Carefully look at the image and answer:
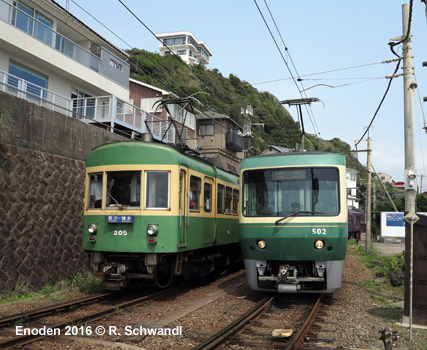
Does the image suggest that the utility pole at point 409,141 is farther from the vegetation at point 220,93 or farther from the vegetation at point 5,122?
the vegetation at point 220,93

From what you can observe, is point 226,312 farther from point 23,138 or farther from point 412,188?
point 23,138

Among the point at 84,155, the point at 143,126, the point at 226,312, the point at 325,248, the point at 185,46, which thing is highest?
the point at 185,46

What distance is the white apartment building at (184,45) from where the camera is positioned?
3521 inches

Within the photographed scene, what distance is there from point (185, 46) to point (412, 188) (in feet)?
286

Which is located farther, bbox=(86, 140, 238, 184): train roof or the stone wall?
the stone wall

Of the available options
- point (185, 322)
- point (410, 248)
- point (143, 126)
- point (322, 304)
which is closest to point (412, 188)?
point (410, 248)

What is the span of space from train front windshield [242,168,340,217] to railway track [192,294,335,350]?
6.07 ft

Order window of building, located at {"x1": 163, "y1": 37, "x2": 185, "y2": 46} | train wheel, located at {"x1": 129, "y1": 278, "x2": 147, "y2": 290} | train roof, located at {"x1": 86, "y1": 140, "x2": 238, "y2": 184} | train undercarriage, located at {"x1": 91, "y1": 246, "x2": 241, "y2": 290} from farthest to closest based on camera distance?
window of building, located at {"x1": 163, "y1": 37, "x2": 185, "y2": 46}, train wheel, located at {"x1": 129, "y1": 278, "x2": 147, "y2": 290}, train roof, located at {"x1": 86, "y1": 140, "x2": 238, "y2": 184}, train undercarriage, located at {"x1": 91, "y1": 246, "x2": 241, "y2": 290}

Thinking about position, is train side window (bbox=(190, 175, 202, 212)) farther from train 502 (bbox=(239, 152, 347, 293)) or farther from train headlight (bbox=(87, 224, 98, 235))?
train headlight (bbox=(87, 224, 98, 235))

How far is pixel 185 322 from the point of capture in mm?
6934

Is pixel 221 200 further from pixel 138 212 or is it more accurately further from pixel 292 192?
pixel 138 212

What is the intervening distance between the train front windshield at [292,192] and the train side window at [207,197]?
1709 millimetres

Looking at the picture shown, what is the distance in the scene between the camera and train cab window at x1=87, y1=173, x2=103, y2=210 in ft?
28.7

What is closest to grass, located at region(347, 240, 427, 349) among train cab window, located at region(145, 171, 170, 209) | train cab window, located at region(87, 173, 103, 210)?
train cab window, located at region(145, 171, 170, 209)
